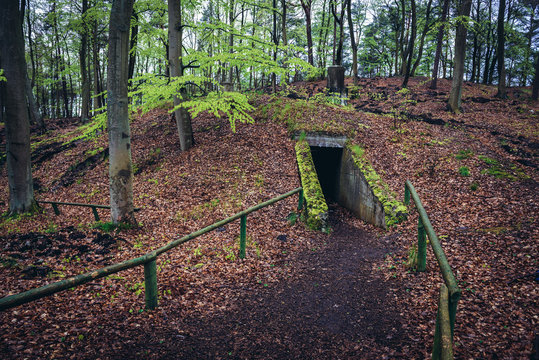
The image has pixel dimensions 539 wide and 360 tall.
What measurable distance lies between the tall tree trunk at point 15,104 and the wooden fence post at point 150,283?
700 cm

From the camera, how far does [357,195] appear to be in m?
9.50

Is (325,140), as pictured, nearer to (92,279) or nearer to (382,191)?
(382,191)

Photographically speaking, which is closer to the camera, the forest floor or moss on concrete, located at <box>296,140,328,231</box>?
the forest floor

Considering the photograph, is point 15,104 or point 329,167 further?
point 329,167

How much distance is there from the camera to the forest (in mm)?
3307

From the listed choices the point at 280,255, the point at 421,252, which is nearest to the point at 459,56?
the point at 421,252

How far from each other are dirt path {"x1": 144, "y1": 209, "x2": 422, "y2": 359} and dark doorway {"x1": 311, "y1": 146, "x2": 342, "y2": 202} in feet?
20.9

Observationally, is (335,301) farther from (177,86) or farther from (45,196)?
(45,196)

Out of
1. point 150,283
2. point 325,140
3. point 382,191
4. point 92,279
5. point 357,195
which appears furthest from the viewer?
point 325,140

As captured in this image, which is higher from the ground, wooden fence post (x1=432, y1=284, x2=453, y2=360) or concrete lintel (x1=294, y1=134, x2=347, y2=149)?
concrete lintel (x1=294, y1=134, x2=347, y2=149)

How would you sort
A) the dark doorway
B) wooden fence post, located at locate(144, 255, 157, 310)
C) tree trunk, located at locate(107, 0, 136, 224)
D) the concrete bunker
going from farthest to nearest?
the dark doorway → the concrete bunker → tree trunk, located at locate(107, 0, 136, 224) → wooden fence post, located at locate(144, 255, 157, 310)

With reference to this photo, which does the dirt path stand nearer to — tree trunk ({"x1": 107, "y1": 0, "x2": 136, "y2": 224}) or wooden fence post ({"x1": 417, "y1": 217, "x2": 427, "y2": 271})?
wooden fence post ({"x1": 417, "y1": 217, "x2": 427, "y2": 271})

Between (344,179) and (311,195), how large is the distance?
2.94m

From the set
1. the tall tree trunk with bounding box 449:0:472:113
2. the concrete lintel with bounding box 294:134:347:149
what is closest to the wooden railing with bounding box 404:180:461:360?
the concrete lintel with bounding box 294:134:347:149
